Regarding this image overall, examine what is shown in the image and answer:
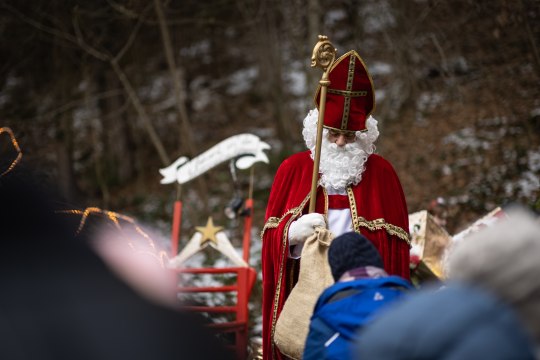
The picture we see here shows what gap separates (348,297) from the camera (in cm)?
263

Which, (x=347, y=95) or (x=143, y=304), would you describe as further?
(x=347, y=95)

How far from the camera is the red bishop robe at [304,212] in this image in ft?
13.6

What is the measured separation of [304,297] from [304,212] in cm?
79

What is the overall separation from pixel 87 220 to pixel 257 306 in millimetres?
7148

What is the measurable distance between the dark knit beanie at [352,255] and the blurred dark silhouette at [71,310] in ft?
3.99

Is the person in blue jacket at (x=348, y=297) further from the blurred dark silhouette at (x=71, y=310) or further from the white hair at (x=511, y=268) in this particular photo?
the blurred dark silhouette at (x=71, y=310)

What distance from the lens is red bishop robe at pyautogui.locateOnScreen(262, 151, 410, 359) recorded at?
4.14 m

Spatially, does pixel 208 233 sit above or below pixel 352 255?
below

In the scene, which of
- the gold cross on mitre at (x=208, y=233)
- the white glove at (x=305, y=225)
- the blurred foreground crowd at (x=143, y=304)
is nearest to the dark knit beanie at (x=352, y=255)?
the blurred foreground crowd at (x=143, y=304)

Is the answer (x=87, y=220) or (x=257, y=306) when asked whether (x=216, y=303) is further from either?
(x=87, y=220)

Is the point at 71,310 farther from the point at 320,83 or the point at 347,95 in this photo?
the point at 347,95

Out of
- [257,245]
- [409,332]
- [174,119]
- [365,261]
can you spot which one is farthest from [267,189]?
[409,332]

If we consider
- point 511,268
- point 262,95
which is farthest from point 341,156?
point 262,95

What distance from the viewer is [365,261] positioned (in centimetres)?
271
